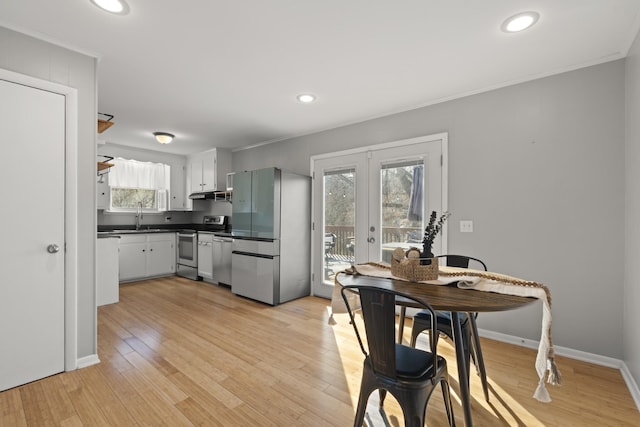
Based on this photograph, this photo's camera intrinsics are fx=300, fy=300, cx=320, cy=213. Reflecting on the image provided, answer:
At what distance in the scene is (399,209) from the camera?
3.54 m

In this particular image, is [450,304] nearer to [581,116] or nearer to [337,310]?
[337,310]

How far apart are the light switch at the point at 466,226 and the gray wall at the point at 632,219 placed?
43.8 inches

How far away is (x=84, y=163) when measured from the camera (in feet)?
7.67

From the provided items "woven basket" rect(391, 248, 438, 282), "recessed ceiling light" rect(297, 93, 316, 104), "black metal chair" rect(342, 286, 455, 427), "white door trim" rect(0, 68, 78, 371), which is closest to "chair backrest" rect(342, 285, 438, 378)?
"black metal chair" rect(342, 286, 455, 427)

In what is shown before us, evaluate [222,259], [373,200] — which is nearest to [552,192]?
[373,200]

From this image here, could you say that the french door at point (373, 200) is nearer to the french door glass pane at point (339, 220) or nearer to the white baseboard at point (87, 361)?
the french door glass pane at point (339, 220)

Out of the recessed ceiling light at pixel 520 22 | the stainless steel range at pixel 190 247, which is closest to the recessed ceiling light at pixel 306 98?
the recessed ceiling light at pixel 520 22

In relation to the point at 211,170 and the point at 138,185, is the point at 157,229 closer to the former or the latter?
the point at 138,185

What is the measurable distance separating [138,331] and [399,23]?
3613 millimetres

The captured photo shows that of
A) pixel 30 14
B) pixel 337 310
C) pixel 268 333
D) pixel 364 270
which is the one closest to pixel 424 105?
pixel 364 270

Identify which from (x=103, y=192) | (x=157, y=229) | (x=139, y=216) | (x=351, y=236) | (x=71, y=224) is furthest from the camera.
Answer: (x=157, y=229)

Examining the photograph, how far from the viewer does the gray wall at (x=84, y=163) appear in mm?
2229

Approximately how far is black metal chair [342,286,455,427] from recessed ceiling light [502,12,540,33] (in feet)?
6.37

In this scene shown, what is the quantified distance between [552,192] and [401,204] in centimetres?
140
